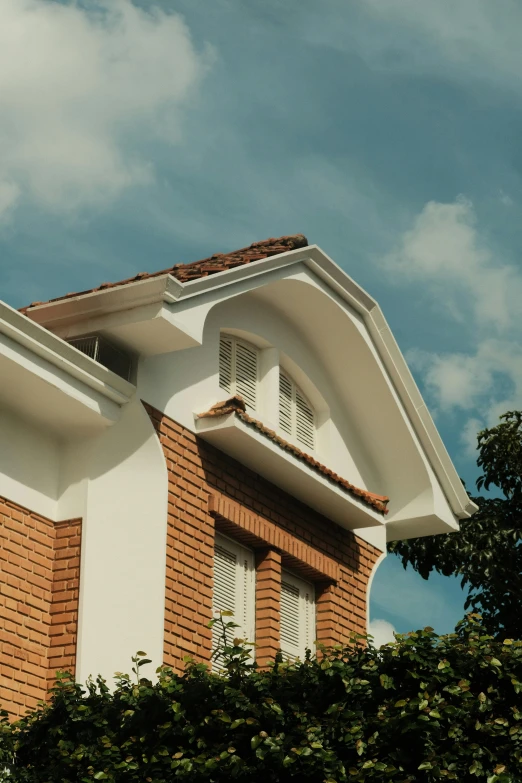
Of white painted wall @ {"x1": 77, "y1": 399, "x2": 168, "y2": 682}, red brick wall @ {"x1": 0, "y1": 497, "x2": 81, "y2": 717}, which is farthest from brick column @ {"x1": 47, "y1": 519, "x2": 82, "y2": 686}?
white painted wall @ {"x1": 77, "y1": 399, "x2": 168, "y2": 682}

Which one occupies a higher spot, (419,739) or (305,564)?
(305,564)

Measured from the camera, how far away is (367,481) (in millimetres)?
16219

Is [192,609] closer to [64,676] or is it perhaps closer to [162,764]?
[64,676]

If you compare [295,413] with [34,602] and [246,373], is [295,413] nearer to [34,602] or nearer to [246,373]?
[246,373]

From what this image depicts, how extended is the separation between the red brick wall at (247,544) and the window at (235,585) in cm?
10

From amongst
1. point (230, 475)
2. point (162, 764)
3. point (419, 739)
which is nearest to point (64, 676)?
point (162, 764)

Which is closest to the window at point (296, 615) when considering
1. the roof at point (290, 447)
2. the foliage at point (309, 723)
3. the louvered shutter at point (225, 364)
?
the roof at point (290, 447)

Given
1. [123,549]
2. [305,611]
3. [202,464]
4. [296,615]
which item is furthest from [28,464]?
[305,611]

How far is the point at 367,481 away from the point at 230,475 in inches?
134

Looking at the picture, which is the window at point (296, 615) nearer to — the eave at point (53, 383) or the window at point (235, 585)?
the window at point (235, 585)

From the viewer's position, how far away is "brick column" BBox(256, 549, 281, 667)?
13234mm

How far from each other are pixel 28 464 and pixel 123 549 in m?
1.19

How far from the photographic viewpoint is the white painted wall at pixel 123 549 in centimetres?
1110

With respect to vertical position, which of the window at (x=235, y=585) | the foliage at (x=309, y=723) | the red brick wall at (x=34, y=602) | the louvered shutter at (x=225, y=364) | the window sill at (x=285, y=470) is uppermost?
the louvered shutter at (x=225, y=364)
